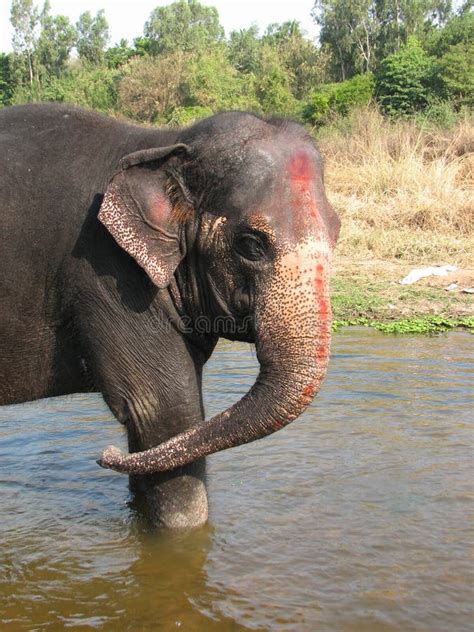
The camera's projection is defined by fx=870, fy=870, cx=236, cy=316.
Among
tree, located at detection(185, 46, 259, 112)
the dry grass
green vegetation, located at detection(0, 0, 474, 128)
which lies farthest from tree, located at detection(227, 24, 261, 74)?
the dry grass

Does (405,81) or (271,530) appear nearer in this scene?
(271,530)

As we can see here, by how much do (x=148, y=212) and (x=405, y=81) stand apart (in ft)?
103

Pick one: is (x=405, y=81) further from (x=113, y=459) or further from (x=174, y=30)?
(x=174, y=30)

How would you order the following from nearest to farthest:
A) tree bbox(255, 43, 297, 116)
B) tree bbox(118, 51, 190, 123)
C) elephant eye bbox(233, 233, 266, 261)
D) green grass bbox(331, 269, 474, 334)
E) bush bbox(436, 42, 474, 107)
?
elephant eye bbox(233, 233, 266, 261) < green grass bbox(331, 269, 474, 334) < bush bbox(436, 42, 474, 107) < tree bbox(255, 43, 297, 116) < tree bbox(118, 51, 190, 123)

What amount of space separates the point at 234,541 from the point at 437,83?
101ft

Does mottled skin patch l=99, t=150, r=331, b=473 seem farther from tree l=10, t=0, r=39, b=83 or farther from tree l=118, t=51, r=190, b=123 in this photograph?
tree l=10, t=0, r=39, b=83

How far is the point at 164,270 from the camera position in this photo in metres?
3.47

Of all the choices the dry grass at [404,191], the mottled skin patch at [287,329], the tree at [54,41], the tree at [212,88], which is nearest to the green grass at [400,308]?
the dry grass at [404,191]

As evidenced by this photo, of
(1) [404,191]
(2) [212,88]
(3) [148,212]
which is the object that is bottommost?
(3) [148,212]

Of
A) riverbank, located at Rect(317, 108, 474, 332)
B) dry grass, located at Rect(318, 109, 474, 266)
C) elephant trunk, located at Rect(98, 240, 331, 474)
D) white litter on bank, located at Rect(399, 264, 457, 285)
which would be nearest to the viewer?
elephant trunk, located at Rect(98, 240, 331, 474)

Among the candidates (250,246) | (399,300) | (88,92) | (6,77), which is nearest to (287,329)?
(250,246)

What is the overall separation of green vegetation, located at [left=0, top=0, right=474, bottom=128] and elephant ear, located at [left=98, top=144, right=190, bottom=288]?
44.6 feet

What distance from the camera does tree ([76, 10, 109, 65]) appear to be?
244ft

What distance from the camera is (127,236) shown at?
11.2 feet
